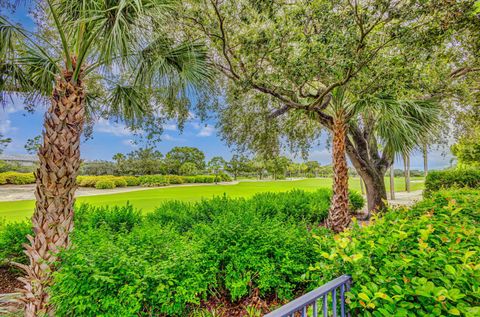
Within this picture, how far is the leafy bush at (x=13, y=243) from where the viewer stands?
4453 millimetres

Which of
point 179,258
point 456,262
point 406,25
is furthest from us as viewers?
point 406,25

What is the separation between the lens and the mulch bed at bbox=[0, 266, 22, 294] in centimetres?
413

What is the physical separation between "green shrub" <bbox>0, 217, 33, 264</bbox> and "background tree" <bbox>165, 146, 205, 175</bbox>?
17563 mm

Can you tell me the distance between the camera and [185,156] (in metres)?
24.1

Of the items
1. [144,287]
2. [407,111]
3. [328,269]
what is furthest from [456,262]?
[407,111]

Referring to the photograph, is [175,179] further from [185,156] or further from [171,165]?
[185,156]

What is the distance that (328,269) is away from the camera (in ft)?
5.50

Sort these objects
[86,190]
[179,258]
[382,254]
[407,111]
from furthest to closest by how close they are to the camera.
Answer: [86,190] → [407,111] → [179,258] → [382,254]

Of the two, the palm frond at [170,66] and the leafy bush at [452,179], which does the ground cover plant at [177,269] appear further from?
the leafy bush at [452,179]

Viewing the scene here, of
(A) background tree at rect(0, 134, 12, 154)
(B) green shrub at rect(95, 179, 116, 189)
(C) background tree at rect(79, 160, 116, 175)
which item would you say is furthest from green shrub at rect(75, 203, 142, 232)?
(C) background tree at rect(79, 160, 116, 175)

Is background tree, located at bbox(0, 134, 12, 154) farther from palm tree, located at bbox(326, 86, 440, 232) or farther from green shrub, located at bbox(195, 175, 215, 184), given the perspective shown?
green shrub, located at bbox(195, 175, 215, 184)

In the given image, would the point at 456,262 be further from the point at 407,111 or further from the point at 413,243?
the point at 407,111

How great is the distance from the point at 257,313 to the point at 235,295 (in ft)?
1.02

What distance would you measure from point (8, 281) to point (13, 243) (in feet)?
2.18
